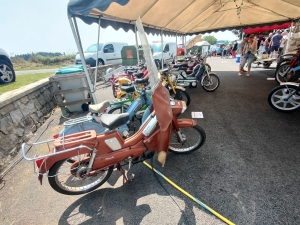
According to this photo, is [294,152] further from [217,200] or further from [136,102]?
[136,102]

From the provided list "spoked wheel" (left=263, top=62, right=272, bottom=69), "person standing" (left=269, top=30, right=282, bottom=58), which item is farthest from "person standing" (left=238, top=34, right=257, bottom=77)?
"person standing" (left=269, top=30, right=282, bottom=58)

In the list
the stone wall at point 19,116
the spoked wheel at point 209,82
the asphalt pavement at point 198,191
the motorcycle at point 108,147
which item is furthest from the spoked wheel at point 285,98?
the stone wall at point 19,116

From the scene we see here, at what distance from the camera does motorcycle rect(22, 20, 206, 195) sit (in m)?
1.58

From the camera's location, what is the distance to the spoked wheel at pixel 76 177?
5.69 ft

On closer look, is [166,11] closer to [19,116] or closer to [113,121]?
[113,121]

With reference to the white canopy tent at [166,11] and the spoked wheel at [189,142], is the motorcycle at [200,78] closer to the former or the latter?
the white canopy tent at [166,11]

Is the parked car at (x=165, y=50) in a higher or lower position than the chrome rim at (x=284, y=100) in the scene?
higher

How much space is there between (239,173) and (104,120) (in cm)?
185

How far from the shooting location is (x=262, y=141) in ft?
8.55

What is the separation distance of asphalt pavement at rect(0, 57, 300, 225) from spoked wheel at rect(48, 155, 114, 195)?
0.35 feet

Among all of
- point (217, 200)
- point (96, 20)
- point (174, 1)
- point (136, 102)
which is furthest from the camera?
point (174, 1)

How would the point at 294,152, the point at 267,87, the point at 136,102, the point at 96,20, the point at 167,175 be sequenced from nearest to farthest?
the point at 167,175 < the point at 294,152 < the point at 136,102 < the point at 96,20 < the point at 267,87

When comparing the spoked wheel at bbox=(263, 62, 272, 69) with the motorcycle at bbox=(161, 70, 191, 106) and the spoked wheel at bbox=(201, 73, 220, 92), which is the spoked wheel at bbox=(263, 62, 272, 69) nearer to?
the spoked wheel at bbox=(201, 73, 220, 92)

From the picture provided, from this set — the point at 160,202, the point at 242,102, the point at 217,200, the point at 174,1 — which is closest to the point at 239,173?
the point at 217,200
